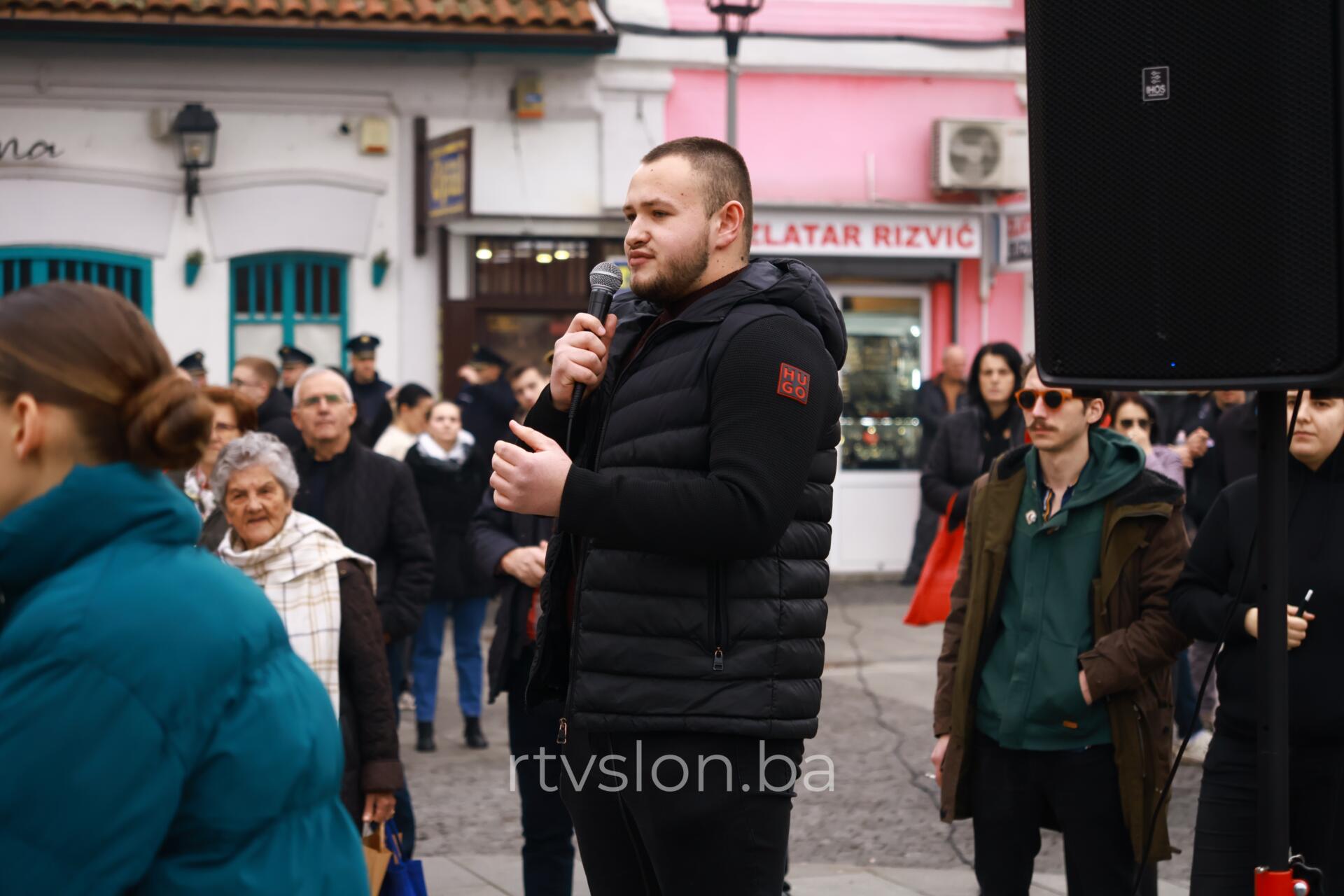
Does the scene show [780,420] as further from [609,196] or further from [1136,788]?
[609,196]

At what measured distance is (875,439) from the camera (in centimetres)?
1672

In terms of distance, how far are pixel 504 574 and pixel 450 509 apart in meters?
4.08

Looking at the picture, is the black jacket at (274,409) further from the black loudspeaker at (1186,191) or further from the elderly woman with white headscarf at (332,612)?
the black loudspeaker at (1186,191)

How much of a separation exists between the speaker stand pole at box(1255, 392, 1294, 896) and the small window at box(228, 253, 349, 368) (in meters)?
12.6

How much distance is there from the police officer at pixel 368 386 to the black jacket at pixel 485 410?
1.85 feet

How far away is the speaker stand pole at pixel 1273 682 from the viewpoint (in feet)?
10.7

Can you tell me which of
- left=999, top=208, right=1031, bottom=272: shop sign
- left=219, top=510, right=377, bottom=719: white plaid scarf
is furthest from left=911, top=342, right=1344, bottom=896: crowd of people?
left=999, top=208, right=1031, bottom=272: shop sign

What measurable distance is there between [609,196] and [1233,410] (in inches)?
305

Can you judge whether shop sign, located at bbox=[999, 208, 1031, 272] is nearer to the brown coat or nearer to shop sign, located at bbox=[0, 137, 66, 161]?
shop sign, located at bbox=[0, 137, 66, 161]

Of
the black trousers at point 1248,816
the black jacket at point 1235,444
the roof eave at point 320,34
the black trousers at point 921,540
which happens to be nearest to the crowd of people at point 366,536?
the black trousers at point 1248,816

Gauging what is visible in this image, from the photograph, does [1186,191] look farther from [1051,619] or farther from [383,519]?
[383,519]

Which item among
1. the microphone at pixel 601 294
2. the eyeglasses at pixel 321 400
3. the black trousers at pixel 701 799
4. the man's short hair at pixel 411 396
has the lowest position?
the black trousers at pixel 701 799

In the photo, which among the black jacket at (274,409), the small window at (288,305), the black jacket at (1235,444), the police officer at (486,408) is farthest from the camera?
the small window at (288,305)

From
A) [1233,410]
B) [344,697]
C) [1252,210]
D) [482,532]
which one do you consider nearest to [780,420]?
[1252,210]
